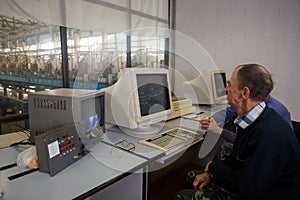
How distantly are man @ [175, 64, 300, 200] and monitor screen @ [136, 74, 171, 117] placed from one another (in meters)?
0.57

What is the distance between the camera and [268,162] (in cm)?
98

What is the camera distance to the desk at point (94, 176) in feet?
2.97

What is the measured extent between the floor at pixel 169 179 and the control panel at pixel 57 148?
1.33m

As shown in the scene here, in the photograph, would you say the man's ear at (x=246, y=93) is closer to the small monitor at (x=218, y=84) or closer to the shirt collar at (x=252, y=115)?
the shirt collar at (x=252, y=115)

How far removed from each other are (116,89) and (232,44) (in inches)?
76.7

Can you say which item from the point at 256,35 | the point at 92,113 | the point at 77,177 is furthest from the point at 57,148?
the point at 256,35

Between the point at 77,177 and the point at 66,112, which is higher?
the point at 66,112

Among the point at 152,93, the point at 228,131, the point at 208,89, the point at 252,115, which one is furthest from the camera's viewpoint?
the point at 208,89

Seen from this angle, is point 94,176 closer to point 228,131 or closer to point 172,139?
point 172,139

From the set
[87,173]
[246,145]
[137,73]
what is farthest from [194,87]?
[87,173]

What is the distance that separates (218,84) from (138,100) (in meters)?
1.45

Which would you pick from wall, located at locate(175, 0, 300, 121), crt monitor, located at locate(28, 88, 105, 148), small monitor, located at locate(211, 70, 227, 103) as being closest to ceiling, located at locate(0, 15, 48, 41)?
crt monitor, located at locate(28, 88, 105, 148)

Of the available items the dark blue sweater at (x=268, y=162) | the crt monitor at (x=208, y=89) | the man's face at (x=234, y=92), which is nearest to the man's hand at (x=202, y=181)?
the dark blue sweater at (x=268, y=162)

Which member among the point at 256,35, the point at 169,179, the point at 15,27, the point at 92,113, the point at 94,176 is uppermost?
the point at 256,35
